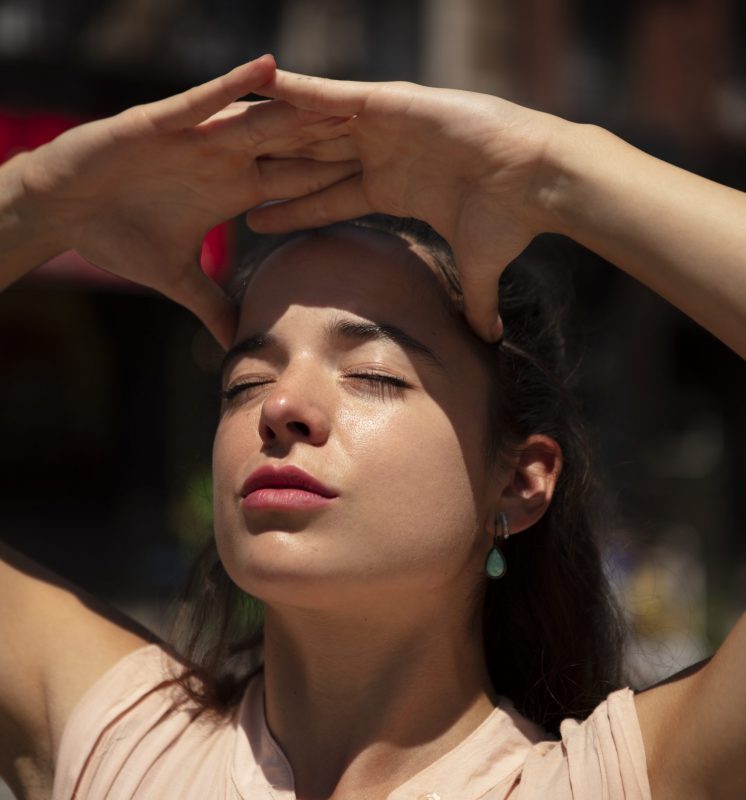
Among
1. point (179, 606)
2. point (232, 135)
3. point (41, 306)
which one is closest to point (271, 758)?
point (179, 606)

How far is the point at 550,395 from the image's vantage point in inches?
94.3

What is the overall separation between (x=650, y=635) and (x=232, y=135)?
170 centimetres

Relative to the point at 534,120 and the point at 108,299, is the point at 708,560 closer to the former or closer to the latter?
the point at 108,299

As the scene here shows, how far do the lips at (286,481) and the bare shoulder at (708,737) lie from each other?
2.07ft

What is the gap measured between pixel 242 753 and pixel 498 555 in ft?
1.90

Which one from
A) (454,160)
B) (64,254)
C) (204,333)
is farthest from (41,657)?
(204,333)

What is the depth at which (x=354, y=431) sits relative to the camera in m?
2.01

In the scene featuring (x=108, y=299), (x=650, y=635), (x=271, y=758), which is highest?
(x=271, y=758)

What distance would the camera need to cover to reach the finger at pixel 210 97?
76.9 inches

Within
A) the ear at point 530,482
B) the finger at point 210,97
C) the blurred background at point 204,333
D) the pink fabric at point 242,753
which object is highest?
the finger at point 210,97

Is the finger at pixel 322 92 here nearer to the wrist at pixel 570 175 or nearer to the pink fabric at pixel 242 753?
the wrist at pixel 570 175

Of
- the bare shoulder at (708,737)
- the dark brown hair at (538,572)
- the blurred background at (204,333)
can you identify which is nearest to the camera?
the bare shoulder at (708,737)

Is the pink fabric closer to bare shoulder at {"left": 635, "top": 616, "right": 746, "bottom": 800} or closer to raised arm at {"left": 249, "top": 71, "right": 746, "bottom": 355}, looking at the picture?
bare shoulder at {"left": 635, "top": 616, "right": 746, "bottom": 800}

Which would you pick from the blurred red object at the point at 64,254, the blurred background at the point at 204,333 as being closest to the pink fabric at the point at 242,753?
the blurred red object at the point at 64,254
